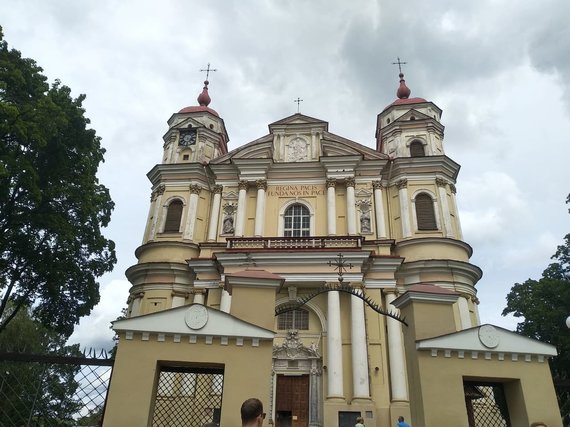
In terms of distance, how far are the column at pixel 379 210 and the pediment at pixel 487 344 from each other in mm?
13364

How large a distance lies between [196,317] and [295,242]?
1207cm

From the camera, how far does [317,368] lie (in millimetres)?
17734

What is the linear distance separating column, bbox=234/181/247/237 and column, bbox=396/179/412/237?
7.95 m

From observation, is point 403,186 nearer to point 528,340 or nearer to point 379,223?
point 379,223

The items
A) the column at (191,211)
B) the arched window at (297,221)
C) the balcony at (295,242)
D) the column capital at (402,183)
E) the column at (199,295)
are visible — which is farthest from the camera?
the column capital at (402,183)

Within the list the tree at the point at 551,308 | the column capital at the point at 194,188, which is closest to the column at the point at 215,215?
the column capital at the point at 194,188

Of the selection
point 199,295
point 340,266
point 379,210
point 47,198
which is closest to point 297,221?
point 379,210

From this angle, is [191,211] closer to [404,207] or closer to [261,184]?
[261,184]

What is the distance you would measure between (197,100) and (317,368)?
65.5 feet

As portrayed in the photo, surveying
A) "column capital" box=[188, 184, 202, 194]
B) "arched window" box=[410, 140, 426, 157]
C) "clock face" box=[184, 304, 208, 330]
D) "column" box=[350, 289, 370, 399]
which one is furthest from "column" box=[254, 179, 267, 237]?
"clock face" box=[184, 304, 208, 330]

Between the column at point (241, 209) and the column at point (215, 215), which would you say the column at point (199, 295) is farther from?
the column at point (241, 209)

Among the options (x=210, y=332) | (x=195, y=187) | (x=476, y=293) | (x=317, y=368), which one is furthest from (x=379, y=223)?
(x=210, y=332)

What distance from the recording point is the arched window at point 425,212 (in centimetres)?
2159

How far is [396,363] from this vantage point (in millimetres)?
17219
